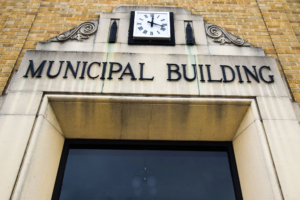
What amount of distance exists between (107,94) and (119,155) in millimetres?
1182

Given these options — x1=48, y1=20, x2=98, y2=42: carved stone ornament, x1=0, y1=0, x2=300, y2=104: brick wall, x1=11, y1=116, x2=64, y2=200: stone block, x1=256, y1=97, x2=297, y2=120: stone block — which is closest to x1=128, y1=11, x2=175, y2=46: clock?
x1=0, y1=0, x2=300, y2=104: brick wall

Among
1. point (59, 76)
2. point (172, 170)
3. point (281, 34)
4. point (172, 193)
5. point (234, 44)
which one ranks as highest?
point (281, 34)

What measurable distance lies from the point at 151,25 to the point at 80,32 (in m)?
1.37

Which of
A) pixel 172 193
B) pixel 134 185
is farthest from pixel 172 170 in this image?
pixel 134 185

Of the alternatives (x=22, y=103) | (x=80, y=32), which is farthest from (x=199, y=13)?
(x=22, y=103)

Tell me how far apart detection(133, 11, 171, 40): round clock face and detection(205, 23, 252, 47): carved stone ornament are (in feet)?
2.72

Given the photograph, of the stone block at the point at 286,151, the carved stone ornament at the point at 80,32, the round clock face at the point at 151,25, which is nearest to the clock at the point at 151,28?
the round clock face at the point at 151,25

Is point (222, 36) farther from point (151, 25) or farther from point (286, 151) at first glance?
point (286, 151)

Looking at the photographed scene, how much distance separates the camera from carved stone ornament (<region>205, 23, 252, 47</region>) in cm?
445

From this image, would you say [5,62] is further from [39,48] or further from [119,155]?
[119,155]

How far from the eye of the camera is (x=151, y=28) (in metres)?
4.55

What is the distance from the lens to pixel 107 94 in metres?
3.70

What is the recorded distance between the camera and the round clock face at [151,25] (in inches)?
174

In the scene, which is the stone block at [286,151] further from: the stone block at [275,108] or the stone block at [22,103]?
the stone block at [22,103]
